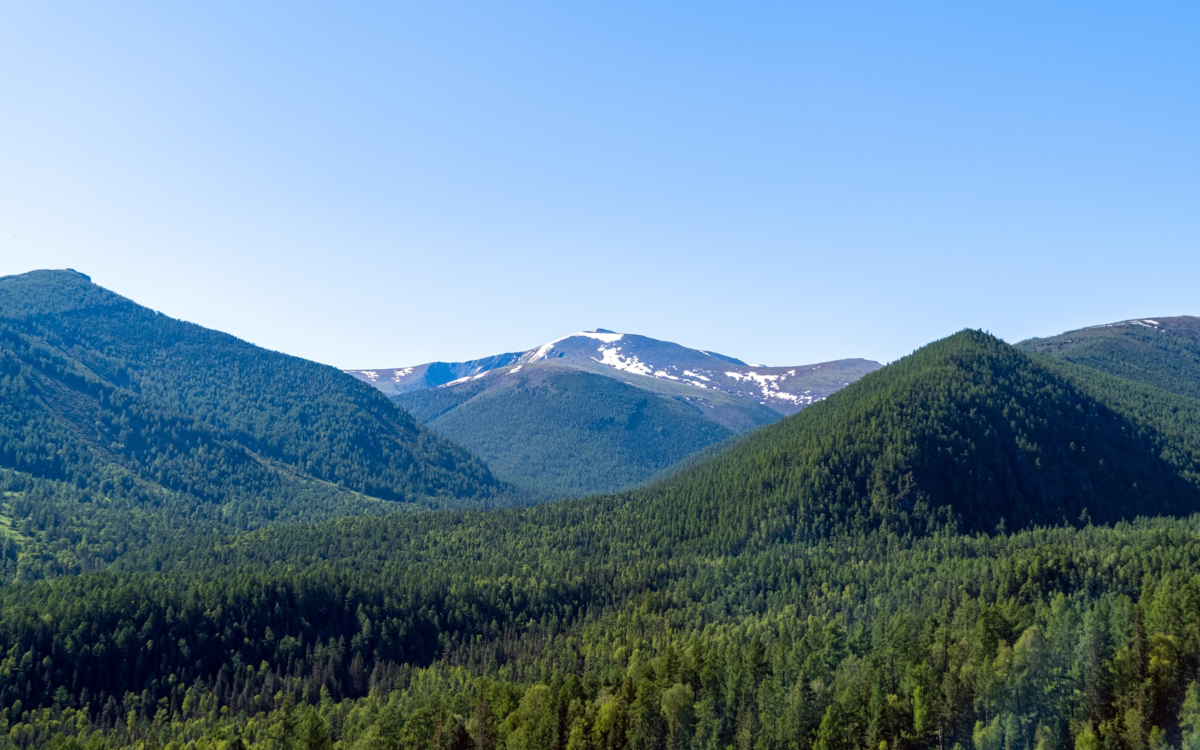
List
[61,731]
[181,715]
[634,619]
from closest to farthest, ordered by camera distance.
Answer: [61,731] < [181,715] < [634,619]

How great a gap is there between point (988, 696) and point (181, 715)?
162 meters

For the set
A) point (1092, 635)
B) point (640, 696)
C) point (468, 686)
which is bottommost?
point (468, 686)

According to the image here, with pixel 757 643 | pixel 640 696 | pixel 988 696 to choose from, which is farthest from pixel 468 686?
pixel 988 696

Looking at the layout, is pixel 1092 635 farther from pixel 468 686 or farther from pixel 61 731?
pixel 61 731

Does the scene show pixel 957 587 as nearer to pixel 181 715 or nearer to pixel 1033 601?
pixel 1033 601

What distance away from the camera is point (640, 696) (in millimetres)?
122562

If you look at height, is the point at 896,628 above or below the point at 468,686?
above

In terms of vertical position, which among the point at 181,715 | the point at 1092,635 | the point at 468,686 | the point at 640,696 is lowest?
the point at 181,715

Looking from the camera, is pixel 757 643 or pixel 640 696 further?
pixel 757 643

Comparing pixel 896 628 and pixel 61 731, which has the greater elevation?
pixel 896 628

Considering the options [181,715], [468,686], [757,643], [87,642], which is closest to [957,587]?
[757,643]

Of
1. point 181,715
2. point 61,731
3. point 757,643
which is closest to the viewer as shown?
point 757,643

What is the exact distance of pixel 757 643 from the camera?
135m

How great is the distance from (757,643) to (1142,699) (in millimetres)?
54604
